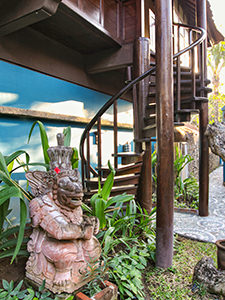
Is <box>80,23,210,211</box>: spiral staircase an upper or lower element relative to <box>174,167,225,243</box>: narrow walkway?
upper

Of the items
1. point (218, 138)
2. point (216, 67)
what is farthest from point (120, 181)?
point (216, 67)

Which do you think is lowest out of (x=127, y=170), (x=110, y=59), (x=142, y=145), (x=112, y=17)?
(x=127, y=170)

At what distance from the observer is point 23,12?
88.9 inches

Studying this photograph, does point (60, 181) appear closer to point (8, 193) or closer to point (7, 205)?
point (8, 193)

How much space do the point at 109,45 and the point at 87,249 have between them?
2988 mm

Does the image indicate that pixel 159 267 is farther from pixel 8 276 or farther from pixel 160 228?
pixel 8 276

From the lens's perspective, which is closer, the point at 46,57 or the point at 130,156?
the point at 130,156

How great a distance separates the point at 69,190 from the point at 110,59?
2.77m

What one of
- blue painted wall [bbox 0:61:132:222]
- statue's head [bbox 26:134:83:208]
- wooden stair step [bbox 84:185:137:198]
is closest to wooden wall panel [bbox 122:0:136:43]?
blue painted wall [bbox 0:61:132:222]

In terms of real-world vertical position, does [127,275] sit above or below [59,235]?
below

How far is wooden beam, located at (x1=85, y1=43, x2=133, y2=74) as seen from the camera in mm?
3607

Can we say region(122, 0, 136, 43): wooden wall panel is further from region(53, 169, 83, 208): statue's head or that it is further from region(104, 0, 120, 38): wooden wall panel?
region(53, 169, 83, 208): statue's head

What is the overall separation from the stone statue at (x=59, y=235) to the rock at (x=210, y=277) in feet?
2.89

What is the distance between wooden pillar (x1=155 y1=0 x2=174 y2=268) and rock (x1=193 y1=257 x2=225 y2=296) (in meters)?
0.33
